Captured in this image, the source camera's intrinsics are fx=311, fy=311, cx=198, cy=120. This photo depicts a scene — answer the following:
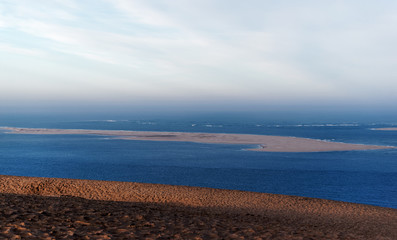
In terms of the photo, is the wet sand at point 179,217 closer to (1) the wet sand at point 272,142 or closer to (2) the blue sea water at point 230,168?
(2) the blue sea water at point 230,168

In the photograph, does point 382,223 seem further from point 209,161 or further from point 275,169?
point 209,161

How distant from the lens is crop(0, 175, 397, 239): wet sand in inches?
330

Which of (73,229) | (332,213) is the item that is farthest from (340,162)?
(73,229)

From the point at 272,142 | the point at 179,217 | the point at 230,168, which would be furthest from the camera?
the point at 272,142

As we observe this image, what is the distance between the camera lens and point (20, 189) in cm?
1980

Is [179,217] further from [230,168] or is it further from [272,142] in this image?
[272,142]

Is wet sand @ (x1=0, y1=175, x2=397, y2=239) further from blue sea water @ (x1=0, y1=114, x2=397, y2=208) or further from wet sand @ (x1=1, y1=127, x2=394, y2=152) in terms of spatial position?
wet sand @ (x1=1, y1=127, x2=394, y2=152)

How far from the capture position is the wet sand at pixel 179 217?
8.38 metres

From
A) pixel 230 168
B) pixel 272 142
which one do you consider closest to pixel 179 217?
pixel 230 168

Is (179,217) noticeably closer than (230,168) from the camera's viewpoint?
Yes

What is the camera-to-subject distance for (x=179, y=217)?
1130 cm

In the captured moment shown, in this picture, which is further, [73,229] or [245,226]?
[245,226]

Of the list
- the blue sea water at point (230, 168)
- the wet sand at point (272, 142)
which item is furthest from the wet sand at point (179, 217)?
the wet sand at point (272, 142)

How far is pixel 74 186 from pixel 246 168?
2094 cm
